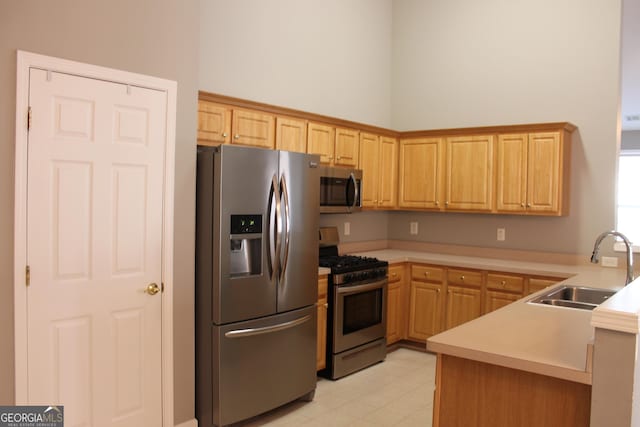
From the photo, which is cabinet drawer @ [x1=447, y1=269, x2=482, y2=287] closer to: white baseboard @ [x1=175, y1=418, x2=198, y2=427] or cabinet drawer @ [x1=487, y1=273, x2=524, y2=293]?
cabinet drawer @ [x1=487, y1=273, x2=524, y2=293]

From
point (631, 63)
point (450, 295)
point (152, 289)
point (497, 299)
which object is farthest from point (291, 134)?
point (631, 63)

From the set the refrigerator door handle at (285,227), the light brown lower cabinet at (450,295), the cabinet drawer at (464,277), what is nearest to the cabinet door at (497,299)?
→ the light brown lower cabinet at (450,295)

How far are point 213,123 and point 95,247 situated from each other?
1.33 meters

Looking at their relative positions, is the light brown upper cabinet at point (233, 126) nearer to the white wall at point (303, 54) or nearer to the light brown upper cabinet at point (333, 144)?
the white wall at point (303, 54)

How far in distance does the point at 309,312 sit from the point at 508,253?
2471mm

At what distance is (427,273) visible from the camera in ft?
16.4

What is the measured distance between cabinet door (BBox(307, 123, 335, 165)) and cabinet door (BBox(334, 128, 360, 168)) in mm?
85

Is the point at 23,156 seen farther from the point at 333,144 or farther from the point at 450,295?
the point at 450,295

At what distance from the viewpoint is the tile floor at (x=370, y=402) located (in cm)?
348

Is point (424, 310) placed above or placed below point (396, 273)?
below

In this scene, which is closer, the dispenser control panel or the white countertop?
the white countertop

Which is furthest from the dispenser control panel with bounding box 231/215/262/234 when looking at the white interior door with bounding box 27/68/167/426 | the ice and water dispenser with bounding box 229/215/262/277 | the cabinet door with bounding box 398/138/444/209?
the cabinet door with bounding box 398/138/444/209

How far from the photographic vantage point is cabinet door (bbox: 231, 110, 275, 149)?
383 cm

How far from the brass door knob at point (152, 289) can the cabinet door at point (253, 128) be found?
130 centimetres
